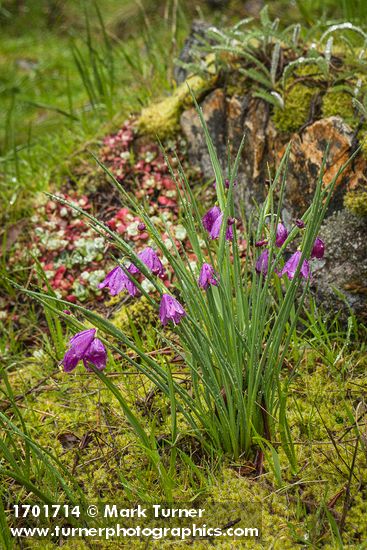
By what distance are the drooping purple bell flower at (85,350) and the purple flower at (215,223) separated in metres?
0.54

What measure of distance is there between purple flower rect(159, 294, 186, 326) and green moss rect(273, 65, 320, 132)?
150 cm

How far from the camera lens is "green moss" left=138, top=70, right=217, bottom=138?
3576 mm

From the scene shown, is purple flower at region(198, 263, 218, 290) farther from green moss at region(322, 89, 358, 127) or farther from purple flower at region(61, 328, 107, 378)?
green moss at region(322, 89, 358, 127)

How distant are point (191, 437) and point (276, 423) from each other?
1.00ft

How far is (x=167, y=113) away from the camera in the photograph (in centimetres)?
369

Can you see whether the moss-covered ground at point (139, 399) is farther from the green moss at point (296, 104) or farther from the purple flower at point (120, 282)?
the purple flower at point (120, 282)

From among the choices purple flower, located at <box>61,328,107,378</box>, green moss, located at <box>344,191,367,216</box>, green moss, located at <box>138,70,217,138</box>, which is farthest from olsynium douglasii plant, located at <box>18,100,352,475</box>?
green moss, located at <box>138,70,217,138</box>

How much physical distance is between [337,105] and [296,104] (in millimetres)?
221

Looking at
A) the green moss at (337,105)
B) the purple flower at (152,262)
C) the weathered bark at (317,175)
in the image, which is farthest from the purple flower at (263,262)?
the green moss at (337,105)

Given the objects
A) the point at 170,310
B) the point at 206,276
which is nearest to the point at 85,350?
the point at 170,310

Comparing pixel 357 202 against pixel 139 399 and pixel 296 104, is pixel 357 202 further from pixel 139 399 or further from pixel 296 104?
pixel 139 399

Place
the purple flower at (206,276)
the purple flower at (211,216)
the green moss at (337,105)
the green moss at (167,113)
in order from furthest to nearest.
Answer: the green moss at (167,113), the green moss at (337,105), the purple flower at (211,216), the purple flower at (206,276)

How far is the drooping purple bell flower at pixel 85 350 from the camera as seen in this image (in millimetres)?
1610

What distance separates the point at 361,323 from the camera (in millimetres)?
2361
